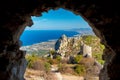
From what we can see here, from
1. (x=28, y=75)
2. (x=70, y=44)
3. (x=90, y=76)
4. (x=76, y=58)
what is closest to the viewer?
(x=28, y=75)

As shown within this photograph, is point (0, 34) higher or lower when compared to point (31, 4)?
lower

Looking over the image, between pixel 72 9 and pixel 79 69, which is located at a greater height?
pixel 72 9

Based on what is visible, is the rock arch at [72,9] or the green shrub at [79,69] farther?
the green shrub at [79,69]

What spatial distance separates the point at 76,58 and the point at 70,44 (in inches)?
550

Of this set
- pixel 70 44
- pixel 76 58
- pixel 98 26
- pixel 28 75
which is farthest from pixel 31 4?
pixel 70 44

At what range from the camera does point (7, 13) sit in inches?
451

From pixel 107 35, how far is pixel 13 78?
14.6 feet

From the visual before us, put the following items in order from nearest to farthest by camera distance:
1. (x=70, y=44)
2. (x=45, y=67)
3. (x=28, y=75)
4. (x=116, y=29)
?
1. (x=116, y=29)
2. (x=28, y=75)
3. (x=45, y=67)
4. (x=70, y=44)

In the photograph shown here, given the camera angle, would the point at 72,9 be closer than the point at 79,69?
Yes

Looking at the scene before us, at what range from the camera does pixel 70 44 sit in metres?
55.4

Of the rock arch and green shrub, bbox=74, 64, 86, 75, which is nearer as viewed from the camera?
the rock arch

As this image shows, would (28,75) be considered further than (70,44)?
No

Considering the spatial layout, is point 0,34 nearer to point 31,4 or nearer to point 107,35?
point 31,4

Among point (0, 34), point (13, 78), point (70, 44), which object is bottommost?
point (13, 78)
